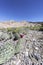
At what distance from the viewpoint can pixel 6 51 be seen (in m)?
5.57

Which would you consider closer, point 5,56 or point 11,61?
point 5,56

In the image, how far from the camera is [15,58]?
6.13 m

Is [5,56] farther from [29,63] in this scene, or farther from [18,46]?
[18,46]

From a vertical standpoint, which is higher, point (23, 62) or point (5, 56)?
point (5, 56)

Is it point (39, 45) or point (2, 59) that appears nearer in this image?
point (2, 59)

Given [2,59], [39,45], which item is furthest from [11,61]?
[39,45]

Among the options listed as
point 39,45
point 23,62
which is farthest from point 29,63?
point 39,45

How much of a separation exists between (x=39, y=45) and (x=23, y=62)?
2.42 m

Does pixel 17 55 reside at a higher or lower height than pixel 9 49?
lower

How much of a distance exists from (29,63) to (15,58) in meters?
0.66

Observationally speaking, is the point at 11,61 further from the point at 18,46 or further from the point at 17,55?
the point at 18,46

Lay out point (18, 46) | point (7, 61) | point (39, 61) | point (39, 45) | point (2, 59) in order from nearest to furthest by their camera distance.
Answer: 1. point (2, 59)
2. point (7, 61)
3. point (39, 61)
4. point (18, 46)
5. point (39, 45)

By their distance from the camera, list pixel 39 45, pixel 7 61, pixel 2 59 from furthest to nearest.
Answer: pixel 39 45 < pixel 7 61 < pixel 2 59

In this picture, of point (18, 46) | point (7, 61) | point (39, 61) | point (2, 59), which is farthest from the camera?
point (18, 46)
